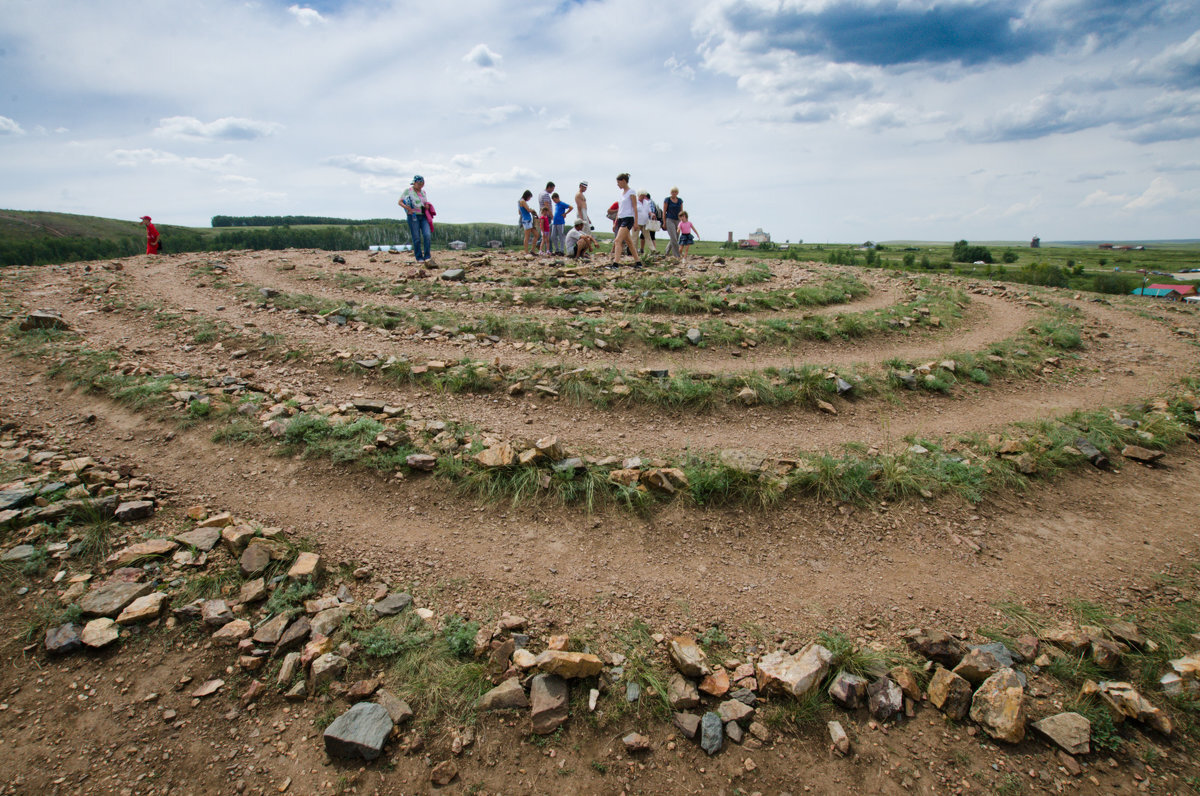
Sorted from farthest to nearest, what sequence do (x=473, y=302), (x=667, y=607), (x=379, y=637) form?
(x=473, y=302) < (x=667, y=607) < (x=379, y=637)

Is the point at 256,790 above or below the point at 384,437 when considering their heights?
below

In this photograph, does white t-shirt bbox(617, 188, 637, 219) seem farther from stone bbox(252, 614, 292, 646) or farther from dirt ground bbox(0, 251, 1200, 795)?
stone bbox(252, 614, 292, 646)

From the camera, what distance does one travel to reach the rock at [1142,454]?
6.92 m

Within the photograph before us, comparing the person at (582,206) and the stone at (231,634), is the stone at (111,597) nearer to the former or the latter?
the stone at (231,634)

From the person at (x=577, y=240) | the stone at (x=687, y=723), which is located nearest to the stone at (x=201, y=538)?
the stone at (x=687, y=723)

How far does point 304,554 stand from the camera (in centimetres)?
465

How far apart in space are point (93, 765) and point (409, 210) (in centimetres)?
1881

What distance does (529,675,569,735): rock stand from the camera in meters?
3.34

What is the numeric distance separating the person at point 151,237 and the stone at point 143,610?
2699cm

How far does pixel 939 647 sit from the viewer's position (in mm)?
3871

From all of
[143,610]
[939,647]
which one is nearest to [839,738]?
[939,647]

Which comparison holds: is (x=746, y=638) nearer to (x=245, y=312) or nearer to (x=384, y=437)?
(x=384, y=437)

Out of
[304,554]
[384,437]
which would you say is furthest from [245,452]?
[304,554]

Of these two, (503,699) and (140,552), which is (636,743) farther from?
(140,552)
